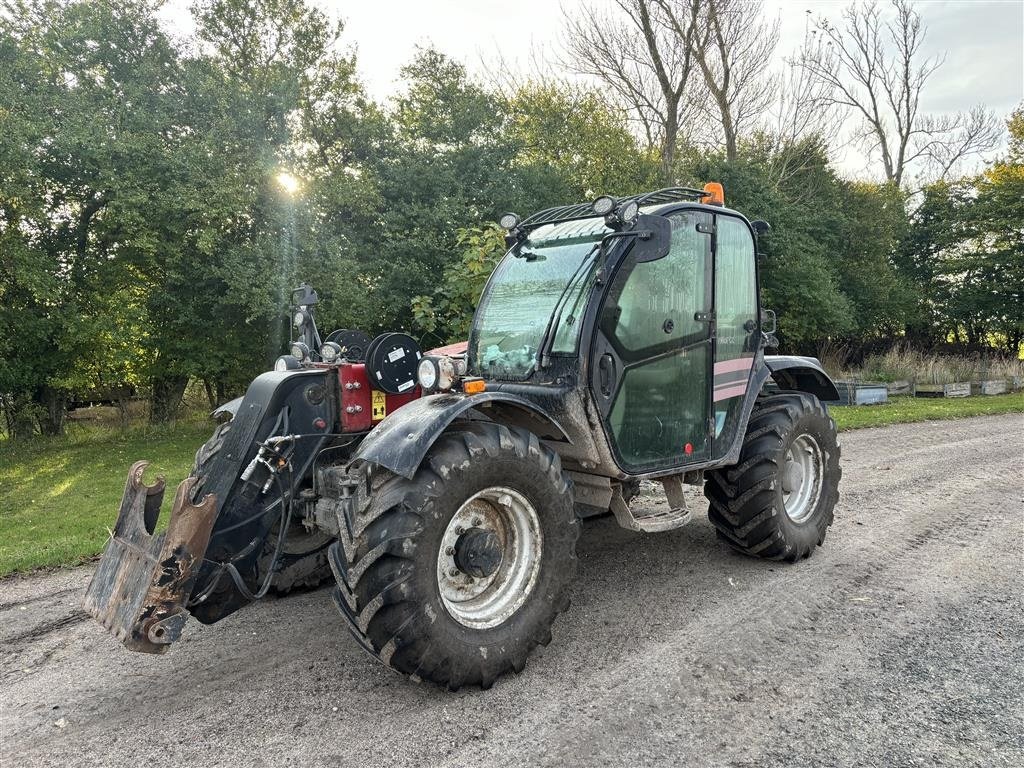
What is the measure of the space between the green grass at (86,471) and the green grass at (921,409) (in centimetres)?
2

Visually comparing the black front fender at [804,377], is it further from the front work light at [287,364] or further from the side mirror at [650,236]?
the front work light at [287,364]

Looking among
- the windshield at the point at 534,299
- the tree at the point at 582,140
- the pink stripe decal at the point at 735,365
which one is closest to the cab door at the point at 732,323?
the pink stripe decal at the point at 735,365

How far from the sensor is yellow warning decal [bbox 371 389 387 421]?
400 centimetres

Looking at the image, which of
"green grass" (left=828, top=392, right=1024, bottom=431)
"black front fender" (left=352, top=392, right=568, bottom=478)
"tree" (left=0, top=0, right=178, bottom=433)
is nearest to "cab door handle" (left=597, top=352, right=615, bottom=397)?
"black front fender" (left=352, top=392, right=568, bottom=478)

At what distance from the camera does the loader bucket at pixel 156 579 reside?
2910mm

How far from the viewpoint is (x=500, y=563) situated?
3.46 meters

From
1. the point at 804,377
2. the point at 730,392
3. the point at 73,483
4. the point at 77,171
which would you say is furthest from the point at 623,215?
the point at 77,171

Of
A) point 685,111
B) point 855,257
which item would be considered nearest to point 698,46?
point 685,111

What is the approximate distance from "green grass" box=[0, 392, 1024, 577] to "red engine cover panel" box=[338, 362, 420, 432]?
3.13 m

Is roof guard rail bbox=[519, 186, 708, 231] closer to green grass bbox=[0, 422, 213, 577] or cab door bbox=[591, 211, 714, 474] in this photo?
cab door bbox=[591, 211, 714, 474]

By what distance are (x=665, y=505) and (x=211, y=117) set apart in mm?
11909

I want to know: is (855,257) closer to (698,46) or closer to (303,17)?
(698,46)

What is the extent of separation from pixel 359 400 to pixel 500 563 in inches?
49.3

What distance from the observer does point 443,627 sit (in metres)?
3.05
